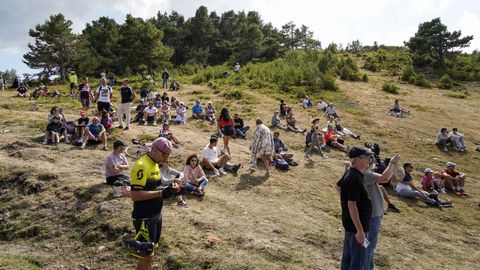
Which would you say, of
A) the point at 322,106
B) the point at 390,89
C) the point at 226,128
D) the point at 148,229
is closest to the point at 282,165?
the point at 226,128

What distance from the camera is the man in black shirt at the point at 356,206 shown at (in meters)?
4.93

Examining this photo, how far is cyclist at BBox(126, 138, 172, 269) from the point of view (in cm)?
484

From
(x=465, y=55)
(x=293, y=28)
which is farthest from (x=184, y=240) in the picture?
(x=293, y=28)

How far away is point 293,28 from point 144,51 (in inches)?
1461

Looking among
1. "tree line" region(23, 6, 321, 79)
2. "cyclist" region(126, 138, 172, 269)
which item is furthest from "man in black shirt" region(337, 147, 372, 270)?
"tree line" region(23, 6, 321, 79)

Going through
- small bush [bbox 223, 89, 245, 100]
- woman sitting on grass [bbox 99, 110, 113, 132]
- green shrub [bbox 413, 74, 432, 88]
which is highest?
green shrub [bbox 413, 74, 432, 88]

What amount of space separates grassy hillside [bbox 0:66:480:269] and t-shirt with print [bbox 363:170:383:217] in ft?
6.64

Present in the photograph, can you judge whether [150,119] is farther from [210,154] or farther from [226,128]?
[210,154]

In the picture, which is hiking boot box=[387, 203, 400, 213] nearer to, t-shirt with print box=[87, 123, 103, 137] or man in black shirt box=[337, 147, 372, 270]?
man in black shirt box=[337, 147, 372, 270]

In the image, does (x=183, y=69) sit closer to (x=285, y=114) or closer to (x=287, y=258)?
(x=285, y=114)

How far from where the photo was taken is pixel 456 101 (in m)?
32.8

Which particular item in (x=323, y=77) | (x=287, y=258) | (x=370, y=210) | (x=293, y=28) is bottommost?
(x=287, y=258)

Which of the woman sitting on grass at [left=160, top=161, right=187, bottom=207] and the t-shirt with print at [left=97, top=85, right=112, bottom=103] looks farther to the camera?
the t-shirt with print at [left=97, top=85, right=112, bottom=103]

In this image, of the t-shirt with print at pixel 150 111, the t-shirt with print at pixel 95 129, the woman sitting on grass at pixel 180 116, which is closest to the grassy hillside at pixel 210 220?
the t-shirt with print at pixel 95 129
